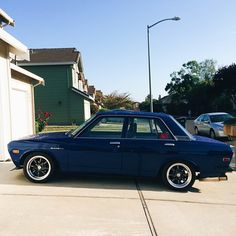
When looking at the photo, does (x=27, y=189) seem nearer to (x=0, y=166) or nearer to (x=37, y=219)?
(x=37, y=219)

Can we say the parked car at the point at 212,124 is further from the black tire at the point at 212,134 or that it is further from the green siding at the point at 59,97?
the green siding at the point at 59,97

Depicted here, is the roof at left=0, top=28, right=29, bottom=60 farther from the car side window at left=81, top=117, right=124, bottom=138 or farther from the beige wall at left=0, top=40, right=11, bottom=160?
the car side window at left=81, top=117, right=124, bottom=138

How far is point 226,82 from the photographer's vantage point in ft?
153

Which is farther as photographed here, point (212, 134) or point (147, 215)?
point (212, 134)

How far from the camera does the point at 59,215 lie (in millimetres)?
4363

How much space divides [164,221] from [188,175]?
1878mm

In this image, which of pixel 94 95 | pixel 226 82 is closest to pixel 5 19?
pixel 94 95

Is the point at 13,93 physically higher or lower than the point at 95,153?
higher

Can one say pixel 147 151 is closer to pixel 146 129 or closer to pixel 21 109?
pixel 146 129

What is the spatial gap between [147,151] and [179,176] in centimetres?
83

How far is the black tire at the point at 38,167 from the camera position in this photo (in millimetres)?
6079

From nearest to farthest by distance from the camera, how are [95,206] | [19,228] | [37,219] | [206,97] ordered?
[19,228], [37,219], [95,206], [206,97]

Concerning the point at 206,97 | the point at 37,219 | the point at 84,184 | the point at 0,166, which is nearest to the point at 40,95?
the point at 0,166

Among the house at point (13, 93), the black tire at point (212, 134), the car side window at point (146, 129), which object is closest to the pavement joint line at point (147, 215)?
the car side window at point (146, 129)
